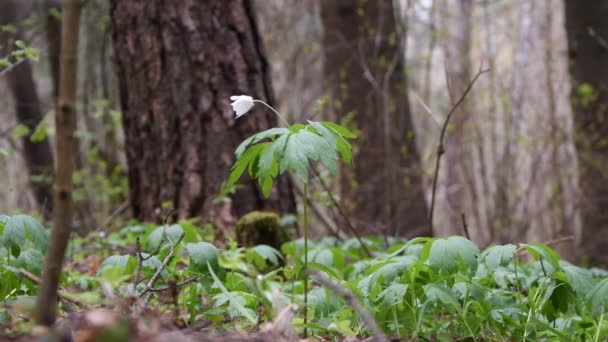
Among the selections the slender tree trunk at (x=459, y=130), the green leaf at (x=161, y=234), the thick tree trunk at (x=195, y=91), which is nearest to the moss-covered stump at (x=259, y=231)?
the thick tree trunk at (x=195, y=91)

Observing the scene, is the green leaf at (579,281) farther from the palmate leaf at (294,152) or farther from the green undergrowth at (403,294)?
the palmate leaf at (294,152)

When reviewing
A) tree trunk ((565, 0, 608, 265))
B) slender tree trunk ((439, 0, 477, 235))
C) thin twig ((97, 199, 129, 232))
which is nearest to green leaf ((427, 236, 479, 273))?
thin twig ((97, 199, 129, 232))

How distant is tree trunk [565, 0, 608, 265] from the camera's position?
21.6 feet

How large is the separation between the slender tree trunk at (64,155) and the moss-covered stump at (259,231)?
2165 mm

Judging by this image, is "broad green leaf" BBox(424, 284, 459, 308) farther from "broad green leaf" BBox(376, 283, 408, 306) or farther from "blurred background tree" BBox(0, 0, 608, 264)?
"blurred background tree" BBox(0, 0, 608, 264)

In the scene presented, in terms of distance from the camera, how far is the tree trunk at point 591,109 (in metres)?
6.59

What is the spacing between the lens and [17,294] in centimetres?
199

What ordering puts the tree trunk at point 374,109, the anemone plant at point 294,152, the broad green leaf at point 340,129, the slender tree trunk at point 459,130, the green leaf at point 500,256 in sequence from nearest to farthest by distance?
1. the anemone plant at point 294,152
2. the broad green leaf at point 340,129
3. the green leaf at point 500,256
4. the tree trunk at point 374,109
5. the slender tree trunk at point 459,130

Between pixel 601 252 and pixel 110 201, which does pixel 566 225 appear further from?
pixel 110 201

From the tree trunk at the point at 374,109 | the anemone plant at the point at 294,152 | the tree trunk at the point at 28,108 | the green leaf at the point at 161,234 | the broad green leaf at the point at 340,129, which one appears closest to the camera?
the anemone plant at the point at 294,152

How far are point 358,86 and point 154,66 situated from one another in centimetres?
346

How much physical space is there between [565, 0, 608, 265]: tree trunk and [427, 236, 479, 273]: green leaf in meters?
5.18

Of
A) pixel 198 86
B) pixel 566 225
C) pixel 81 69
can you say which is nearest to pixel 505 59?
pixel 566 225

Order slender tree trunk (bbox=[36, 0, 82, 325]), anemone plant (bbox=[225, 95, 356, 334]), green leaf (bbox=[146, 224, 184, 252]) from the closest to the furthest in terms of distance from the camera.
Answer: slender tree trunk (bbox=[36, 0, 82, 325]), anemone plant (bbox=[225, 95, 356, 334]), green leaf (bbox=[146, 224, 184, 252])
